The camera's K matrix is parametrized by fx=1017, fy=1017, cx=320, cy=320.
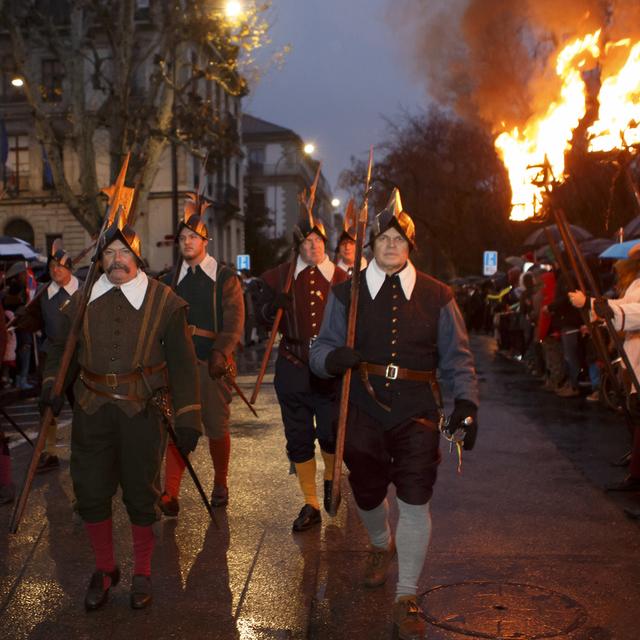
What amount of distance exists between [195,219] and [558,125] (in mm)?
3347

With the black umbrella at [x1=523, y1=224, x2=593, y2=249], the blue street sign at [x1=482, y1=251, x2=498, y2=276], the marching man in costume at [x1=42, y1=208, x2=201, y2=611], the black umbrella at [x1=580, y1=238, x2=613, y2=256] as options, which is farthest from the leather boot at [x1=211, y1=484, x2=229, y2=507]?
the blue street sign at [x1=482, y1=251, x2=498, y2=276]

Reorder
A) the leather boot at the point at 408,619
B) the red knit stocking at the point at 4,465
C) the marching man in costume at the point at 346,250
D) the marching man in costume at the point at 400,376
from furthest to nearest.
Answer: the marching man in costume at the point at 346,250, the red knit stocking at the point at 4,465, the marching man in costume at the point at 400,376, the leather boot at the point at 408,619

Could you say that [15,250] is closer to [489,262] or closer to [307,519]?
[307,519]

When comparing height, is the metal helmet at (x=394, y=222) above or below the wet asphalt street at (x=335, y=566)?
above

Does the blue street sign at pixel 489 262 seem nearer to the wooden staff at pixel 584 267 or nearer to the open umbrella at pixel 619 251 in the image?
the open umbrella at pixel 619 251

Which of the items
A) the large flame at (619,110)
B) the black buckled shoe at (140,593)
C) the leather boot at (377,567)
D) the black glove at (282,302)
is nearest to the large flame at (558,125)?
the large flame at (619,110)

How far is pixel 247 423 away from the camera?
37.6 feet

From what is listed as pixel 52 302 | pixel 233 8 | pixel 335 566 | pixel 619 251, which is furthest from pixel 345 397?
pixel 233 8

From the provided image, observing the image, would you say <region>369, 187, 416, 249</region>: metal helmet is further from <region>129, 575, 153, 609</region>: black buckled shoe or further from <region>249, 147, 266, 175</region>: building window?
<region>249, 147, 266, 175</region>: building window

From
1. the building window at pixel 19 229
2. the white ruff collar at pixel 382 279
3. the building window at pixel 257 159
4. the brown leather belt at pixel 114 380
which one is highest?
the building window at pixel 257 159

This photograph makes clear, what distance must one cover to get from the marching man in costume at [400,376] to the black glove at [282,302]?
1720mm

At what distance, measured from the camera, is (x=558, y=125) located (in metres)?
8.55

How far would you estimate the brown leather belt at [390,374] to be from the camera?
16.6 ft

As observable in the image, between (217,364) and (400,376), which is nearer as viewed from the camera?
(400,376)
